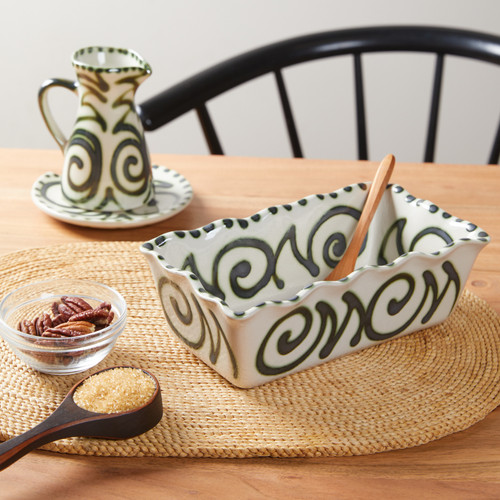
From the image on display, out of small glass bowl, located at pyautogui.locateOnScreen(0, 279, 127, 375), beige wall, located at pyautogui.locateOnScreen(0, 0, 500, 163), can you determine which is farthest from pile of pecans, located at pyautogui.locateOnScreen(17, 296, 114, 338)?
beige wall, located at pyautogui.locateOnScreen(0, 0, 500, 163)

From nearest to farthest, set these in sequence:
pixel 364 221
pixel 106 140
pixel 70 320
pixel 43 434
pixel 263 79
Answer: pixel 43 434
pixel 70 320
pixel 364 221
pixel 106 140
pixel 263 79

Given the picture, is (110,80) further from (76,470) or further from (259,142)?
(259,142)

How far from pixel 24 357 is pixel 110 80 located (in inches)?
14.8

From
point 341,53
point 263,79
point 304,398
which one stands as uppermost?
point 341,53

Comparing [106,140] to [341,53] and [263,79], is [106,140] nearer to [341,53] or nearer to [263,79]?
[341,53]

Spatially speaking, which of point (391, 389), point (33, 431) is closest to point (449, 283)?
point (391, 389)

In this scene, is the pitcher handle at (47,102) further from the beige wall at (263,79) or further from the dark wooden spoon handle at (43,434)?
the beige wall at (263,79)

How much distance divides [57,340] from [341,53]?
0.85m

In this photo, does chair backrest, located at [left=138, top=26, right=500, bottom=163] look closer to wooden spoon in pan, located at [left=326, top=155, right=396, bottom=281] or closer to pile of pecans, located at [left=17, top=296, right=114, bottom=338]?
wooden spoon in pan, located at [left=326, top=155, right=396, bottom=281]

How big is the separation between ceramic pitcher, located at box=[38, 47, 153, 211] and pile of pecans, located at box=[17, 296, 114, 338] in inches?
10.0

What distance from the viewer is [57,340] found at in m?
0.61

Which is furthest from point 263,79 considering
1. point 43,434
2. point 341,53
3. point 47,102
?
point 43,434

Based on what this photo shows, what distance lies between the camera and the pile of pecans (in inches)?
24.9

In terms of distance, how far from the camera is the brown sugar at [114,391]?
0.56m
